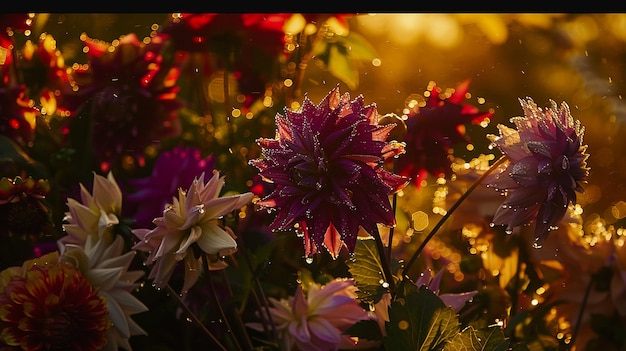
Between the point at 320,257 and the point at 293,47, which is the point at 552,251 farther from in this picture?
the point at 293,47

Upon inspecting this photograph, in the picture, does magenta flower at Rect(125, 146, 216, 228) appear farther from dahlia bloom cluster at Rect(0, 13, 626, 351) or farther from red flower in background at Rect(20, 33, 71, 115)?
red flower in background at Rect(20, 33, 71, 115)

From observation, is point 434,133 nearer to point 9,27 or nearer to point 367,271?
point 367,271

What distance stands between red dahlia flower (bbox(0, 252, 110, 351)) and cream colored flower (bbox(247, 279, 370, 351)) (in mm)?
114

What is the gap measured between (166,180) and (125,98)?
0.34ft

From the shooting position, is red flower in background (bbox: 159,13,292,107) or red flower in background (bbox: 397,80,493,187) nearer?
red flower in background (bbox: 397,80,493,187)

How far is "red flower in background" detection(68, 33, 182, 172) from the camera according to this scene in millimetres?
647

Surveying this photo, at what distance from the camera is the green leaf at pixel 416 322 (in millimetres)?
421

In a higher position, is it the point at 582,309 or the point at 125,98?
the point at 125,98

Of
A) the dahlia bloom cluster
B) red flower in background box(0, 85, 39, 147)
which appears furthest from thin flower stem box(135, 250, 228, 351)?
red flower in background box(0, 85, 39, 147)

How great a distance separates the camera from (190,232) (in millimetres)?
432

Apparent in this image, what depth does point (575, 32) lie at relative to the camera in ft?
3.47

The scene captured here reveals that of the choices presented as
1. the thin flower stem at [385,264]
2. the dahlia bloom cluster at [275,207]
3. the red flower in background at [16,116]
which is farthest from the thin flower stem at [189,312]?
the red flower in background at [16,116]

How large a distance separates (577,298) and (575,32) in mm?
572

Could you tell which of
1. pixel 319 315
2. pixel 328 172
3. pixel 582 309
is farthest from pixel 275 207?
pixel 582 309
